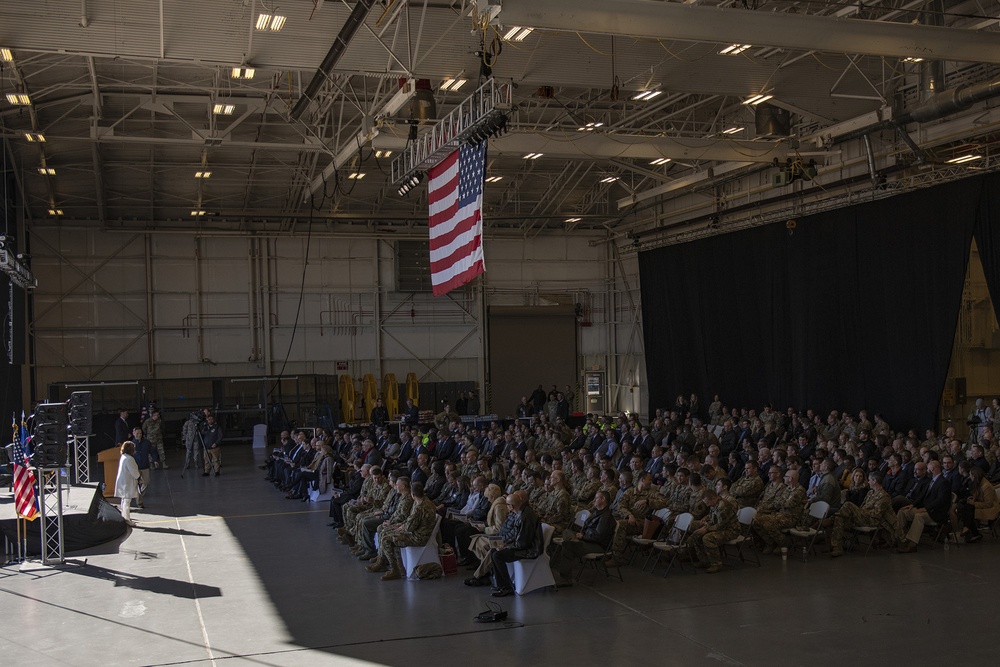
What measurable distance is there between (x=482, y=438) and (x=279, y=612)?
1167 cm

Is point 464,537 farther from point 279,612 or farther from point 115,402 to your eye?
point 115,402

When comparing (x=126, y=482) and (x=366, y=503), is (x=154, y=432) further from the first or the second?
(x=366, y=503)

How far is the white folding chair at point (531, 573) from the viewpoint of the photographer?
9.26 meters

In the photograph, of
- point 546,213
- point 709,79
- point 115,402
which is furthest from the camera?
point 546,213

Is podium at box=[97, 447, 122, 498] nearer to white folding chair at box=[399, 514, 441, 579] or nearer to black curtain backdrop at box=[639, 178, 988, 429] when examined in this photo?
white folding chair at box=[399, 514, 441, 579]

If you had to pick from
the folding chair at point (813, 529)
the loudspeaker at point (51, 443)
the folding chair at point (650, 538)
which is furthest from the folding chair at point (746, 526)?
the loudspeaker at point (51, 443)

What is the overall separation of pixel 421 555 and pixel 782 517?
13.8 feet

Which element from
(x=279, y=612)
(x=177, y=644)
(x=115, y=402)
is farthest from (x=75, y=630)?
(x=115, y=402)

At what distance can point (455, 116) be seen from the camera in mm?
12836

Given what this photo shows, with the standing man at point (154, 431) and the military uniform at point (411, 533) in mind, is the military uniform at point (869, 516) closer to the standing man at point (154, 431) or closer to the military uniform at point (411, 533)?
the military uniform at point (411, 533)

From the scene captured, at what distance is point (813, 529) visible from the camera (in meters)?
10.7

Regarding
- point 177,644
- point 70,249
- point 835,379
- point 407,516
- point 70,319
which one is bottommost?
point 177,644

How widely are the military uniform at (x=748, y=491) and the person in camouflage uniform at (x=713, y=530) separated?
1320mm

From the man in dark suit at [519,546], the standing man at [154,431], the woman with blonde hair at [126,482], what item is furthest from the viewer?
the standing man at [154,431]
